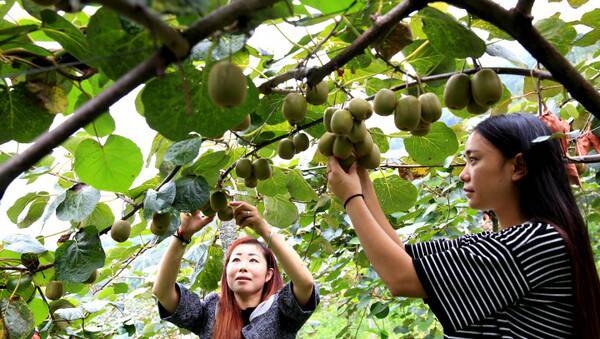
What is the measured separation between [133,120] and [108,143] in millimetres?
303

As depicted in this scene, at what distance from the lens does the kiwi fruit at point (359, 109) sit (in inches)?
40.7

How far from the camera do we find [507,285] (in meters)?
1.15

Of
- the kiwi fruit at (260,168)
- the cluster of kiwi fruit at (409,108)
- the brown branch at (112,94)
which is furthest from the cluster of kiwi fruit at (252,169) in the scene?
the brown branch at (112,94)

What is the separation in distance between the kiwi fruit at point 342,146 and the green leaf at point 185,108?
7.9 inches

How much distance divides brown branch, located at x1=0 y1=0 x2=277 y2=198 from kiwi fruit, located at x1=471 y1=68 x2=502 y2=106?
63 centimetres

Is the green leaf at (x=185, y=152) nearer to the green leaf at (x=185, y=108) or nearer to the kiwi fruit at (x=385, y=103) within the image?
the green leaf at (x=185, y=108)

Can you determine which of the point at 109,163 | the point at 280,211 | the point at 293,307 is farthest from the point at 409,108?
the point at 293,307

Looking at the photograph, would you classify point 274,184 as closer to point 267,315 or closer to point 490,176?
point 490,176

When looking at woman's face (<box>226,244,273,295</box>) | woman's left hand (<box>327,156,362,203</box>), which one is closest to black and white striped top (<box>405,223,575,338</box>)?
woman's left hand (<box>327,156,362,203</box>)

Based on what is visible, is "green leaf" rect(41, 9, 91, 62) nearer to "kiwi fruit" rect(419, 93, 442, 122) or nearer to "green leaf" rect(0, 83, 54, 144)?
"green leaf" rect(0, 83, 54, 144)

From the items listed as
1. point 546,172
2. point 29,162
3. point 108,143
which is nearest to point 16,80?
point 108,143

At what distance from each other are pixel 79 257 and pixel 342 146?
67 centimetres

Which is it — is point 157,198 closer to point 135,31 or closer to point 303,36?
point 303,36

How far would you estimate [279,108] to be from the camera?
1.23 metres
